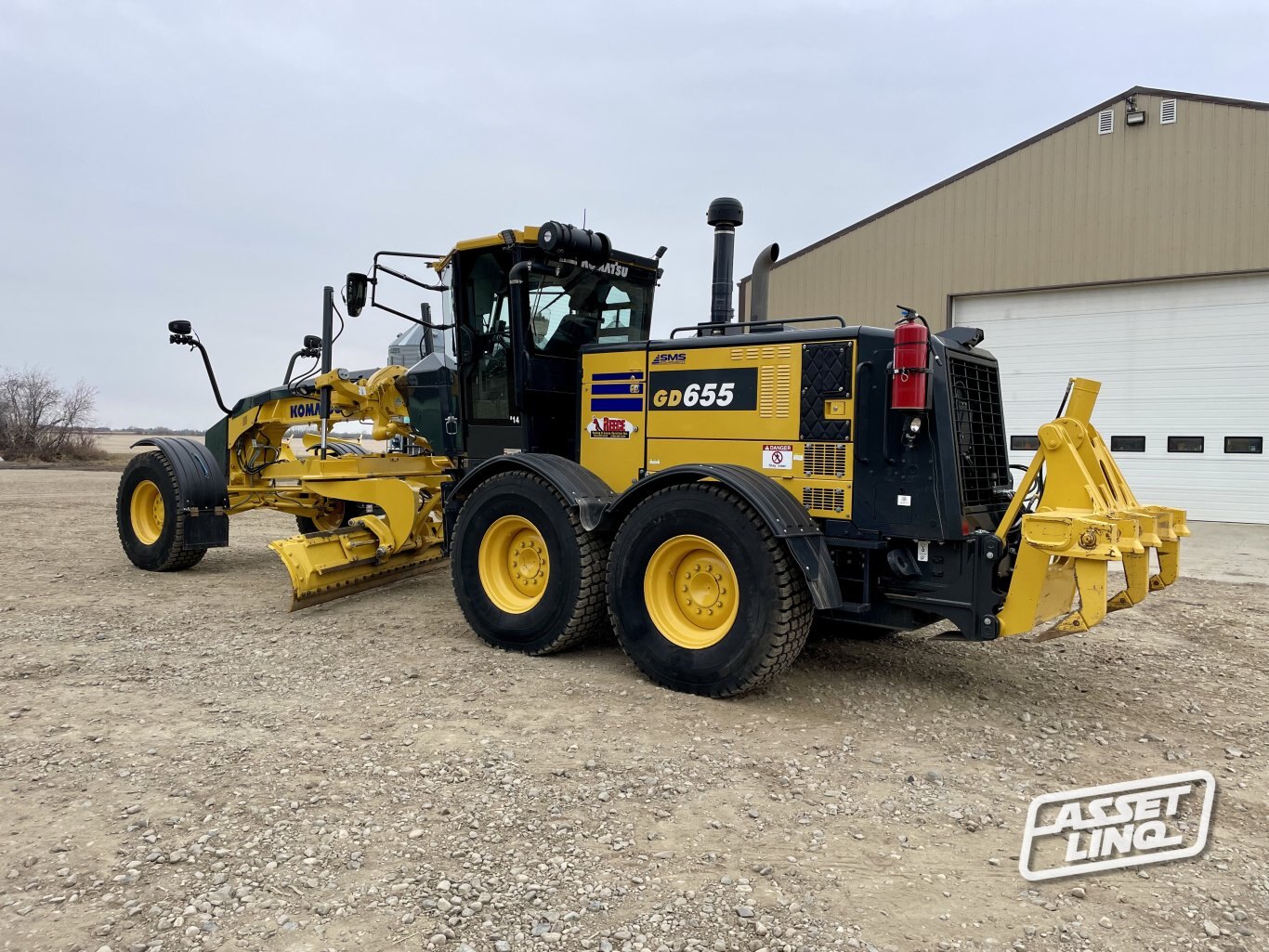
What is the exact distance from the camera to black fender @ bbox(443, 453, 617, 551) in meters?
5.56

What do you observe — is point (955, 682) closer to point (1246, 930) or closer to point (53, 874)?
point (1246, 930)

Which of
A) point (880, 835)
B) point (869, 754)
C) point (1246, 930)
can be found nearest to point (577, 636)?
point (869, 754)

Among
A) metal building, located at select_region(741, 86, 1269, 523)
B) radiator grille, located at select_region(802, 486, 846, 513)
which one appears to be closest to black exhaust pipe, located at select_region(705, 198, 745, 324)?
radiator grille, located at select_region(802, 486, 846, 513)

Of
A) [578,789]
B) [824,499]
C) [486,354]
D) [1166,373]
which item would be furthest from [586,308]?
[1166,373]

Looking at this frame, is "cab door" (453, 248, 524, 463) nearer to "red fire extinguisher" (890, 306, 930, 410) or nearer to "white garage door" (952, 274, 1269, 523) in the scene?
"red fire extinguisher" (890, 306, 930, 410)

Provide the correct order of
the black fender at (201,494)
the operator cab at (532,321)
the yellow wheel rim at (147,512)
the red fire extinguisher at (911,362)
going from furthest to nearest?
the yellow wheel rim at (147,512)
the black fender at (201,494)
the operator cab at (532,321)
the red fire extinguisher at (911,362)

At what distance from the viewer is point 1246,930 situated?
2795mm

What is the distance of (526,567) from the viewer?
612cm

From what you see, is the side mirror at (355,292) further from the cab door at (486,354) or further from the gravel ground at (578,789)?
the gravel ground at (578,789)

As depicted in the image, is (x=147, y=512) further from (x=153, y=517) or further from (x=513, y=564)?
(x=513, y=564)

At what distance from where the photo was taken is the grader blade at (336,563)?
6965 mm

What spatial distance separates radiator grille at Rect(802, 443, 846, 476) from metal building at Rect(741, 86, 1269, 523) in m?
11.1

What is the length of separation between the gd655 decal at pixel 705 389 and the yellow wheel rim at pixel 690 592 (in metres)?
0.94

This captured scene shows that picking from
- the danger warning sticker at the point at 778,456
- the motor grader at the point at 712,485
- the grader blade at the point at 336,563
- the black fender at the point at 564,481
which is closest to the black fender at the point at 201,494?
the motor grader at the point at 712,485
